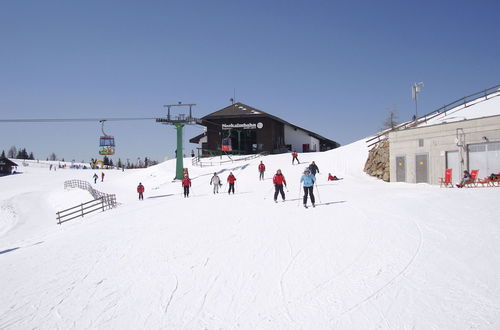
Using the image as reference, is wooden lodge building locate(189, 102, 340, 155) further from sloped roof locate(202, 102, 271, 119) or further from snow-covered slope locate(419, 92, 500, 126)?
snow-covered slope locate(419, 92, 500, 126)

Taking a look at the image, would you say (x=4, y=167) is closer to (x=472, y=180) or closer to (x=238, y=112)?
(x=238, y=112)

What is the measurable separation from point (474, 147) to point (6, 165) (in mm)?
68130

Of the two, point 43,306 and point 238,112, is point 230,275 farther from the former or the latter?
point 238,112

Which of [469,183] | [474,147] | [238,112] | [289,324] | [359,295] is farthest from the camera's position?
[238,112]

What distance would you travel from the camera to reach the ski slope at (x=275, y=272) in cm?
430

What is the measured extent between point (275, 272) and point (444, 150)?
15784mm

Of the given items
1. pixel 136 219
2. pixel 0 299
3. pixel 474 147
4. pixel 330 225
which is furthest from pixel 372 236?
pixel 474 147

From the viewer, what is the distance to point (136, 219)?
1259 centimetres

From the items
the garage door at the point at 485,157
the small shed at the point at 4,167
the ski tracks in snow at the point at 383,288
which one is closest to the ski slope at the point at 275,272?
the ski tracks in snow at the point at 383,288

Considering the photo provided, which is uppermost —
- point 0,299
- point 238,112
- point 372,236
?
point 238,112

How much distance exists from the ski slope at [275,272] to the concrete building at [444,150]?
5896 mm

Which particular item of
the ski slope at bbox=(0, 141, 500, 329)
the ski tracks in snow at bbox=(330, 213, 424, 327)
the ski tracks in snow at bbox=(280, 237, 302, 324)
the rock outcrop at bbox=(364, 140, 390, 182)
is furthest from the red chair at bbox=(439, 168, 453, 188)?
the ski tracks in snow at bbox=(280, 237, 302, 324)

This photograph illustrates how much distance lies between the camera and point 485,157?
16.1 m

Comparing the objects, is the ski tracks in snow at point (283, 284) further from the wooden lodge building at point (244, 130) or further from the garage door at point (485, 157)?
the wooden lodge building at point (244, 130)
